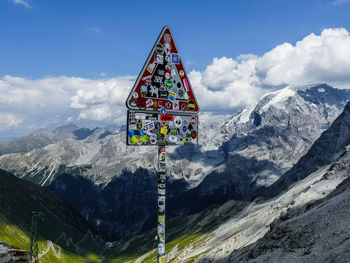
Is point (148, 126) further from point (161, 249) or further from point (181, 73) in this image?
point (161, 249)

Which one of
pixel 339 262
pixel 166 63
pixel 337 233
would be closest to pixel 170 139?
pixel 166 63

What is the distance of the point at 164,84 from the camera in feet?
31.9

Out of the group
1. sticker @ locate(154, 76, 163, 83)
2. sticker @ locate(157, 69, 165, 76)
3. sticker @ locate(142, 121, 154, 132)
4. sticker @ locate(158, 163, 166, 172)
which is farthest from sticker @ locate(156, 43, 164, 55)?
sticker @ locate(158, 163, 166, 172)

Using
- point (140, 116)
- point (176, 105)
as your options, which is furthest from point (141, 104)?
point (176, 105)

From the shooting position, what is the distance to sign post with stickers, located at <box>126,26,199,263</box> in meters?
9.32

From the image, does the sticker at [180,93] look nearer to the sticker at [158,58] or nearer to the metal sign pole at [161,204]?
the sticker at [158,58]

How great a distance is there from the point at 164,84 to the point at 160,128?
1410mm

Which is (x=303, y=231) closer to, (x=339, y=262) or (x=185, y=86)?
(x=339, y=262)

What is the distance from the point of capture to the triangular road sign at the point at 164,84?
938 centimetres

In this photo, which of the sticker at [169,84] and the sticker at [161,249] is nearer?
the sticker at [161,249]

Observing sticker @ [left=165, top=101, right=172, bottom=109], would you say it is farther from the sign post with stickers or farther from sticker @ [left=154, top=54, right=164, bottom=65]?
sticker @ [left=154, top=54, right=164, bottom=65]

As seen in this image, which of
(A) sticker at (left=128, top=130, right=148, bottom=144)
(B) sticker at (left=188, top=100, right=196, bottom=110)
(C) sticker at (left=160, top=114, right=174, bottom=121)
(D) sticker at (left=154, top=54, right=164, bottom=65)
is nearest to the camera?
(A) sticker at (left=128, top=130, right=148, bottom=144)

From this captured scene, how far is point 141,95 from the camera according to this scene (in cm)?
938

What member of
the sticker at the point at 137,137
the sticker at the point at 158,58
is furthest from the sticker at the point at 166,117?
the sticker at the point at 158,58
